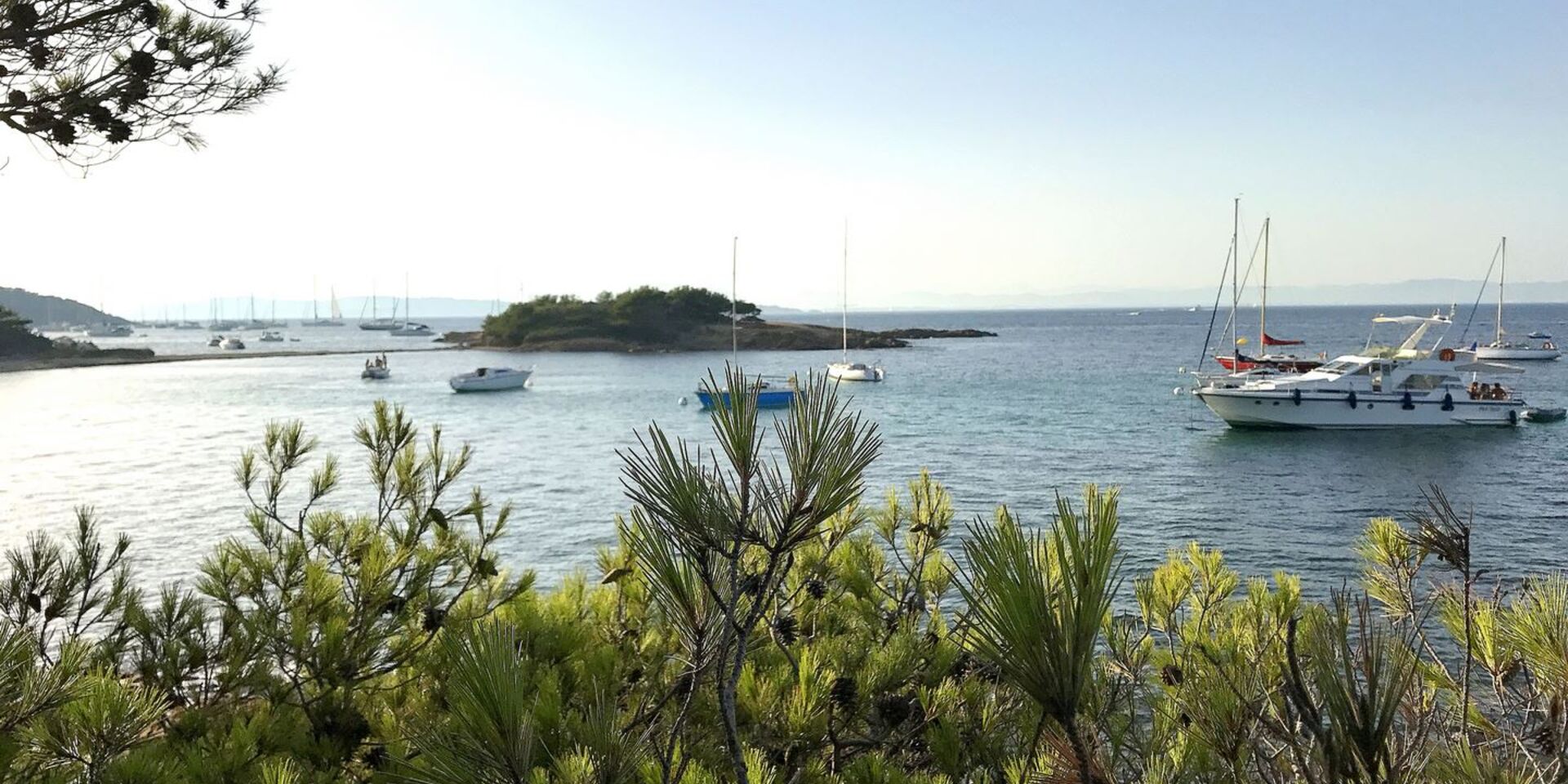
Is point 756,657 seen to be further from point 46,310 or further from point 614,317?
point 46,310

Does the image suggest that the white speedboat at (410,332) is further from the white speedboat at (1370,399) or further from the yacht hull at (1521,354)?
the white speedboat at (1370,399)

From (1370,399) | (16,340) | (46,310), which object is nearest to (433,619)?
(1370,399)

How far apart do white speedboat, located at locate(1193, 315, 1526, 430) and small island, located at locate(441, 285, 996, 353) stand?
56.4 metres

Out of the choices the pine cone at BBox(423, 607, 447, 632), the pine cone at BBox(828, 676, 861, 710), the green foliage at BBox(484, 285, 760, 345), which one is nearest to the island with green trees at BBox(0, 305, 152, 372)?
the green foliage at BBox(484, 285, 760, 345)

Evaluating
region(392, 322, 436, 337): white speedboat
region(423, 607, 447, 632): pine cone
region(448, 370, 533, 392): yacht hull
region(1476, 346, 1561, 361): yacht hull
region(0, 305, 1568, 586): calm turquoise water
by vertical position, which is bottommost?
region(0, 305, 1568, 586): calm turquoise water

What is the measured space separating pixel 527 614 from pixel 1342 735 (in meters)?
2.71

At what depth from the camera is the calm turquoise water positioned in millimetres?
17875

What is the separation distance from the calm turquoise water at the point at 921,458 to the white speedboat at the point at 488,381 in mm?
802

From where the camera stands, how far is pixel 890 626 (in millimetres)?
3697

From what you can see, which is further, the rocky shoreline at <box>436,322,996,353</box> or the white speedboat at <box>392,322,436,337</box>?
the white speedboat at <box>392,322,436,337</box>

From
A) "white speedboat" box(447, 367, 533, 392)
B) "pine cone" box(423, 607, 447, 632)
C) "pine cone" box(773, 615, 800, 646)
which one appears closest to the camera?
"pine cone" box(773, 615, 800, 646)

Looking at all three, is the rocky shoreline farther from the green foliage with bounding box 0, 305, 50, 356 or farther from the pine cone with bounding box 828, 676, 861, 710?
the pine cone with bounding box 828, 676, 861, 710

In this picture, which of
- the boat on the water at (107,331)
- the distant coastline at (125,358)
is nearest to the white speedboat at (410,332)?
the boat on the water at (107,331)

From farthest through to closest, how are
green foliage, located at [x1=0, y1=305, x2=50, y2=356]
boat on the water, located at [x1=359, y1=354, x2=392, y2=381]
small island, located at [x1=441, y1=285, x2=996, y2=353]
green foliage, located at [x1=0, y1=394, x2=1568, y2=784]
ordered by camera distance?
1. small island, located at [x1=441, y1=285, x2=996, y2=353]
2. green foliage, located at [x1=0, y1=305, x2=50, y2=356]
3. boat on the water, located at [x1=359, y1=354, x2=392, y2=381]
4. green foliage, located at [x1=0, y1=394, x2=1568, y2=784]
